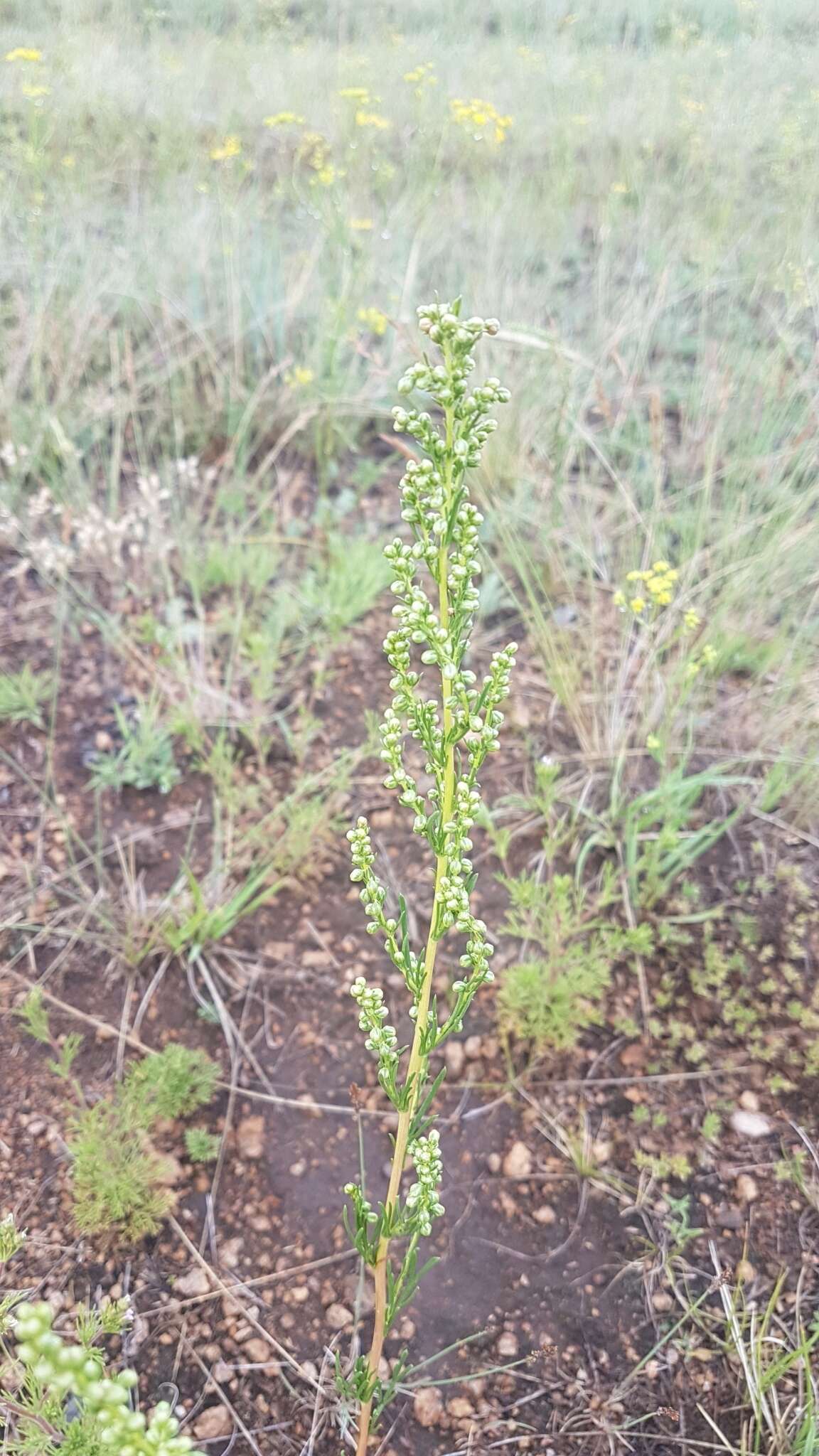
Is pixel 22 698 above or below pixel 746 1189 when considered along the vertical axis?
above

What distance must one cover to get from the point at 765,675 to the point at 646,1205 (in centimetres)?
170

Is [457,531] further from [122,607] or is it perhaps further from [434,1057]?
[122,607]

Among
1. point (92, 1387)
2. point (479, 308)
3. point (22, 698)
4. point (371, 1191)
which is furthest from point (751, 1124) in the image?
point (479, 308)

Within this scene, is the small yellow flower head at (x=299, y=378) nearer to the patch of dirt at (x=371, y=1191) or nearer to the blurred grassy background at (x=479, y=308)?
the blurred grassy background at (x=479, y=308)

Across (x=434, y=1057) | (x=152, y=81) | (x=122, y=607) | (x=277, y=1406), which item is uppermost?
(x=152, y=81)

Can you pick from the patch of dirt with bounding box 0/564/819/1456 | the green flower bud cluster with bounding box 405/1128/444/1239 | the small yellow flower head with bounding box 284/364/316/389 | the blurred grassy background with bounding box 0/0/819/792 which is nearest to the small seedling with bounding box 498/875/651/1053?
the patch of dirt with bounding box 0/564/819/1456

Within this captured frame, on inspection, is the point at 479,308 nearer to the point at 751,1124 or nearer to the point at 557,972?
the point at 557,972

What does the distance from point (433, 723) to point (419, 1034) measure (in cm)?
44

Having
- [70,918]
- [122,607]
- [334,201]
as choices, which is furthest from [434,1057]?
[334,201]

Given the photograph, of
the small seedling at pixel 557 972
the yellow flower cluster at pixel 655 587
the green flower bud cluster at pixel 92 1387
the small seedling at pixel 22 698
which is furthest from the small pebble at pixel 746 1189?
the small seedling at pixel 22 698

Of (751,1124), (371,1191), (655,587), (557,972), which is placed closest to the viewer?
(371,1191)

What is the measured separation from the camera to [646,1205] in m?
1.81

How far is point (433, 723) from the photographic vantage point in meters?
1.10

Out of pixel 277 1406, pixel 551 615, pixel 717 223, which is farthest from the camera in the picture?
pixel 717 223
